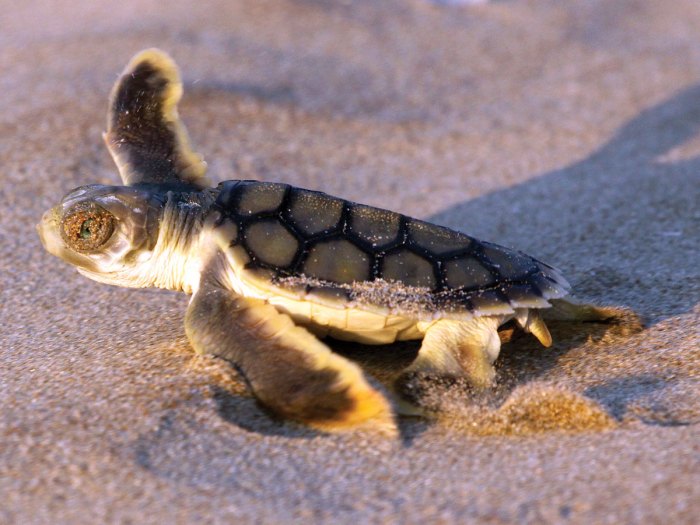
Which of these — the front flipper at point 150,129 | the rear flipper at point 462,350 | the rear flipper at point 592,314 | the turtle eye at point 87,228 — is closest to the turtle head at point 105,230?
the turtle eye at point 87,228

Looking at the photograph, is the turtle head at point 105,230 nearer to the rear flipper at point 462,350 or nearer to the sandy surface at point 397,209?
the sandy surface at point 397,209

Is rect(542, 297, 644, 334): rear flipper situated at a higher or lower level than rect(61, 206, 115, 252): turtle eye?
lower

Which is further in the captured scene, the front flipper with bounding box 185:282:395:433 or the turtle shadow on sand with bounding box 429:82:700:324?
the turtle shadow on sand with bounding box 429:82:700:324

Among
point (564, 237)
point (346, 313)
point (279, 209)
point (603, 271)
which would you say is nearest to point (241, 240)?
point (279, 209)

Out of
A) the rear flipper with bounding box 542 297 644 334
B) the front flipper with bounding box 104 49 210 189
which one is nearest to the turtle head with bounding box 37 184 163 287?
the front flipper with bounding box 104 49 210 189

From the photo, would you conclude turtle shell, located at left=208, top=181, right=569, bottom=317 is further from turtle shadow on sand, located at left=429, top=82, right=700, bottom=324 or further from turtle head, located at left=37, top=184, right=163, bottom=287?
turtle shadow on sand, located at left=429, top=82, right=700, bottom=324

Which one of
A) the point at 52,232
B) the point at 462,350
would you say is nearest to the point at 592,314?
the point at 462,350

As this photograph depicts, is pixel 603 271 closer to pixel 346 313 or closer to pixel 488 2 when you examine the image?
pixel 346 313

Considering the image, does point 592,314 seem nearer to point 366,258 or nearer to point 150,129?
point 366,258
